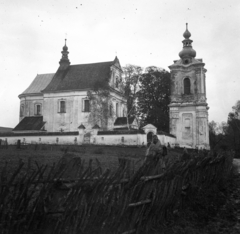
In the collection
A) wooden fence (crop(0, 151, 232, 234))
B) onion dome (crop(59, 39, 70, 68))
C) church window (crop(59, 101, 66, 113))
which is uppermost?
onion dome (crop(59, 39, 70, 68))

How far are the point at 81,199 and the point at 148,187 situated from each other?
1.34 m

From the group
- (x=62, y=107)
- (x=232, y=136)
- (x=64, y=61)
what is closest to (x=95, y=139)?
(x=62, y=107)

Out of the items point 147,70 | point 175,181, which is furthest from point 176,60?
point 175,181

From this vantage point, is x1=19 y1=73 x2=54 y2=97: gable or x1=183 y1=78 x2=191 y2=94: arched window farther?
x1=19 y1=73 x2=54 y2=97: gable

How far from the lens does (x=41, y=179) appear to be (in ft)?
10.3

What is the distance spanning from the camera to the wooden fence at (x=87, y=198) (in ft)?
9.87

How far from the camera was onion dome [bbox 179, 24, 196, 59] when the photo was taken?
3941cm

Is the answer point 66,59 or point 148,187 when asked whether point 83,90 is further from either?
point 148,187

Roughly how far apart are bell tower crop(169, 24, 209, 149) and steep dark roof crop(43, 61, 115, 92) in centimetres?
911

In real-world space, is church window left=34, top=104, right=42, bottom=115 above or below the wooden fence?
above

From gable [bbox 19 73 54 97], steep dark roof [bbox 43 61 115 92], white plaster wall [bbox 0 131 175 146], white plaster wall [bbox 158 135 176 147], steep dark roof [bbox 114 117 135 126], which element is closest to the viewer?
white plaster wall [bbox 0 131 175 146]

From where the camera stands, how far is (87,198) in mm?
3568

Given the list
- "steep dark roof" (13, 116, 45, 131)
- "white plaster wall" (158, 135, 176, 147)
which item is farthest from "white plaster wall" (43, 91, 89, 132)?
"white plaster wall" (158, 135, 176, 147)

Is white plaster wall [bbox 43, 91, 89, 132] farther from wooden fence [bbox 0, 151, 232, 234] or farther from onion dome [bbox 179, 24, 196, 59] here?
wooden fence [bbox 0, 151, 232, 234]
